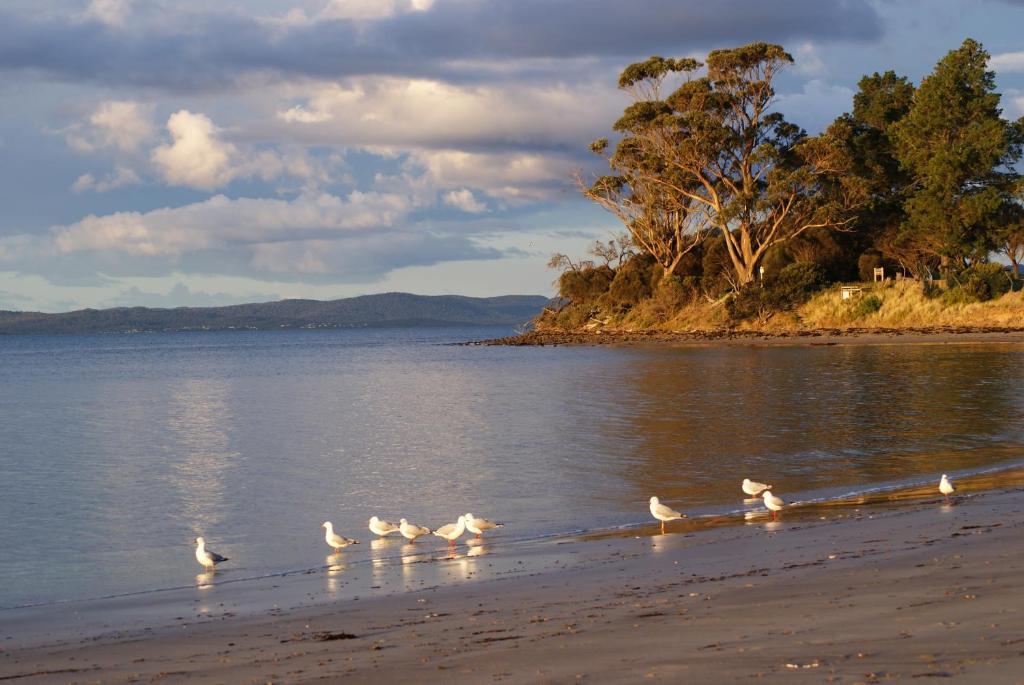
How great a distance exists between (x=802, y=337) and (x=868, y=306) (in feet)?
16.4

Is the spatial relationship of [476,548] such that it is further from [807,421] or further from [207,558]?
[807,421]

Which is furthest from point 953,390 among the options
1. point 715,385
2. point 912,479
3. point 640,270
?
point 640,270

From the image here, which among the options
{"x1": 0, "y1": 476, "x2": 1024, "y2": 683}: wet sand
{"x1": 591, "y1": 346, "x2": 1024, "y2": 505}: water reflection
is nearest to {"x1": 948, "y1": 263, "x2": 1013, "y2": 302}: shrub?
{"x1": 591, "y1": 346, "x2": 1024, "y2": 505}: water reflection

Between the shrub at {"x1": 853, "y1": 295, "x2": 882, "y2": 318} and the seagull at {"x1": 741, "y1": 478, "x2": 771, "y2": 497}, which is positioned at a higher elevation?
the shrub at {"x1": 853, "y1": 295, "x2": 882, "y2": 318}

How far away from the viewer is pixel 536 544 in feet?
43.5

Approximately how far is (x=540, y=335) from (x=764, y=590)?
78750mm

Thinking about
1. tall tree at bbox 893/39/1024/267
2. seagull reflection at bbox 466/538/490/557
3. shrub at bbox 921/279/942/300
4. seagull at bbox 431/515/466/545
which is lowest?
seagull reflection at bbox 466/538/490/557

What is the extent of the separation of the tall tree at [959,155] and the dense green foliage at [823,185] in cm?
8

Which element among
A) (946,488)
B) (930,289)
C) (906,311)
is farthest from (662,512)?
(930,289)

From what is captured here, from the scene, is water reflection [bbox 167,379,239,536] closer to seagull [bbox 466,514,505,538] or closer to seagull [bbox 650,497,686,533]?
seagull [bbox 466,514,505,538]

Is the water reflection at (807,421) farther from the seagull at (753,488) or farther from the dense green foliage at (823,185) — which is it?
the dense green foliage at (823,185)

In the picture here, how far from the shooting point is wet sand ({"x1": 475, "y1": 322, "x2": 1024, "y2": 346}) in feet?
178

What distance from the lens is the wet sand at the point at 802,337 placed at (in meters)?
54.1

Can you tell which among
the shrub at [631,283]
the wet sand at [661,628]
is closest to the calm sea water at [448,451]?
the wet sand at [661,628]
